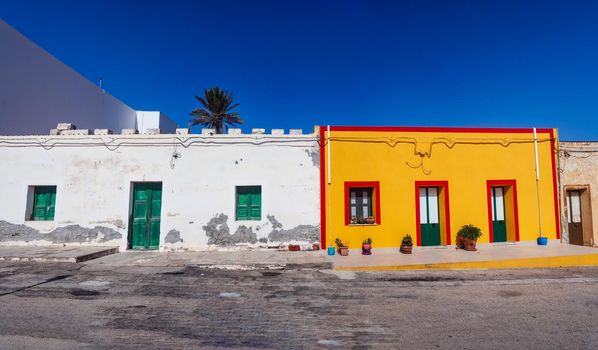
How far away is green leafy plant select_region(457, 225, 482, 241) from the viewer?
12.3 meters

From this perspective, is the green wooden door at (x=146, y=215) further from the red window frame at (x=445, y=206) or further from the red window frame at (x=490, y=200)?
the red window frame at (x=490, y=200)

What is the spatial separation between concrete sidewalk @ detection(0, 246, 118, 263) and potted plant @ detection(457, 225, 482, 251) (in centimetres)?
1239

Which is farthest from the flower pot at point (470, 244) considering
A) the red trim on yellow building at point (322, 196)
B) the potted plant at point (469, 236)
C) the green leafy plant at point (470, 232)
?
the red trim on yellow building at point (322, 196)

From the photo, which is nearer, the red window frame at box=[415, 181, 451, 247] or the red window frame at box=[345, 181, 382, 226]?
the red window frame at box=[345, 181, 382, 226]

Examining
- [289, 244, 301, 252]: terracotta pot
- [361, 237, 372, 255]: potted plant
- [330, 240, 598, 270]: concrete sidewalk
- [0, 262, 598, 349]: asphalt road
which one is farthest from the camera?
[289, 244, 301, 252]: terracotta pot

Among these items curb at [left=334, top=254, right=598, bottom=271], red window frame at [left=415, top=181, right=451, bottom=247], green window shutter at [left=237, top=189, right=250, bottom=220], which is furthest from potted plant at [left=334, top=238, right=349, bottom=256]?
green window shutter at [left=237, top=189, right=250, bottom=220]

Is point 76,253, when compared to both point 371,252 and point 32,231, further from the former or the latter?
point 371,252

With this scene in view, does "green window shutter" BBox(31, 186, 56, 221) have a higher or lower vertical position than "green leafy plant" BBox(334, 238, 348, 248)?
higher

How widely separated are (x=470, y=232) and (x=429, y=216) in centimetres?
152

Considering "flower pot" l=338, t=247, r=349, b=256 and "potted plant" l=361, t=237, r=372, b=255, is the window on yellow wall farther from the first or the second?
"flower pot" l=338, t=247, r=349, b=256

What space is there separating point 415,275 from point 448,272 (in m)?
1.06

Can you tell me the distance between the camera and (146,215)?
12.6 meters

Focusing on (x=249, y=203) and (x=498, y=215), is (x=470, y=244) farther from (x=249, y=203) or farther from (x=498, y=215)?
(x=249, y=203)

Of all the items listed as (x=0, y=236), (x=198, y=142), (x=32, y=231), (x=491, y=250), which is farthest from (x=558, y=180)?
(x=0, y=236)
